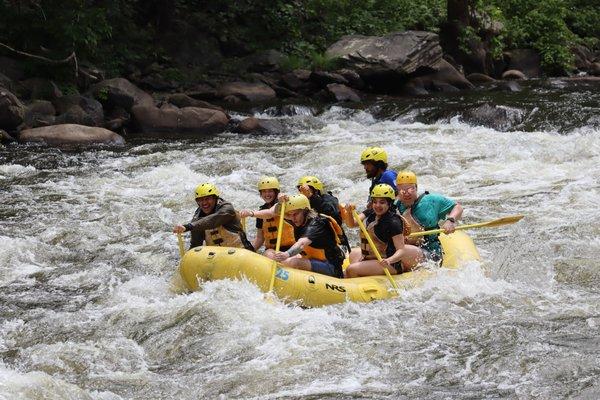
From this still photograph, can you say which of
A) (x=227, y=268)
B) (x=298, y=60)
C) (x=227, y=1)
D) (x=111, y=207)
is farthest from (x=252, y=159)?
(x=227, y=1)

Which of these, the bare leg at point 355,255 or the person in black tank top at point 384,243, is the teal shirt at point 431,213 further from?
the bare leg at point 355,255

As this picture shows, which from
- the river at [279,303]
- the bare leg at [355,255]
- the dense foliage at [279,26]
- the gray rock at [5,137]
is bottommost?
the river at [279,303]

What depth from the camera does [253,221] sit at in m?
10.4

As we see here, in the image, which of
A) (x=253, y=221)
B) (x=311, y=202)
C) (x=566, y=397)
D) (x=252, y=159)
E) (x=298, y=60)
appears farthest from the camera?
(x=298, y=60)

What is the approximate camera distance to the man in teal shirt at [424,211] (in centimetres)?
754

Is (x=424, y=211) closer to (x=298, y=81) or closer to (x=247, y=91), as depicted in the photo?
(x=247, y=91)

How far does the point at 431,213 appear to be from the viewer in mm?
7582

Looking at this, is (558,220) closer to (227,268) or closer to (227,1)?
(227,268)

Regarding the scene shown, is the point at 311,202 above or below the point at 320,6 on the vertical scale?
below

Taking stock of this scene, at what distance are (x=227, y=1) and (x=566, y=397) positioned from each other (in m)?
17.9

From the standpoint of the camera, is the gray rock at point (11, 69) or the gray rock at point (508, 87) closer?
the gray rock at point (11, 69)

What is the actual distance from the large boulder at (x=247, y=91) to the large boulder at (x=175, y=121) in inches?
98.9

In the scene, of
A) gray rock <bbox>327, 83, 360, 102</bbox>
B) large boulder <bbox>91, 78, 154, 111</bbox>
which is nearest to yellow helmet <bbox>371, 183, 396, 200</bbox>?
large boulder <bbox>91, 78, 154, 111</bbox>

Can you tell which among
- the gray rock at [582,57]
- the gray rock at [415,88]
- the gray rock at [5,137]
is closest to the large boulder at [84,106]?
the gray rock at [5,137]
